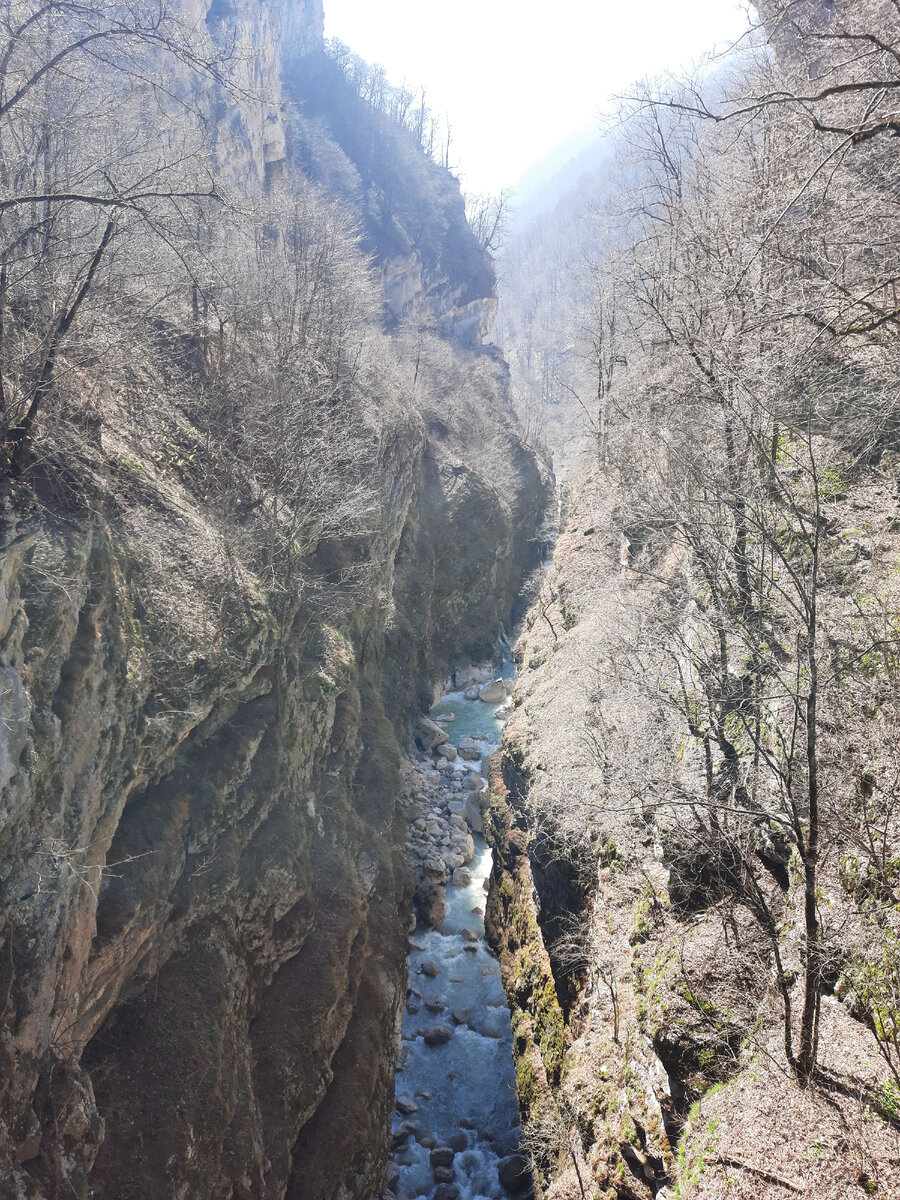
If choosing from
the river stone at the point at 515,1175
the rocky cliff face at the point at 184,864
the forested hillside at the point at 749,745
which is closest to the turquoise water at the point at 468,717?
the rocky cliff face at the point at 184,864

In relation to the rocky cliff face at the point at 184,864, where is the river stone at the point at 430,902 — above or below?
below

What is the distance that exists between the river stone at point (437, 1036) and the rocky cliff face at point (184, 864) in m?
1.83

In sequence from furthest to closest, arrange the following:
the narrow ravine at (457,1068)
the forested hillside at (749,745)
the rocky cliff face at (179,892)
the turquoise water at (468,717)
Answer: the turquoise water at (468,717) < the narrow ravine at (457,1068) < the rocky cliff face at (179,892) < the forested hillside at (749,745)

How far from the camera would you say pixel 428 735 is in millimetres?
29062

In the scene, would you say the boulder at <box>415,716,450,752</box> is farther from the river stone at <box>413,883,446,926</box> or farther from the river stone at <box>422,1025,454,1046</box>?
the river stone at <box>422,1025,454,1046</box>

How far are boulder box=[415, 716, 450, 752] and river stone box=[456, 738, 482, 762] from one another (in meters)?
0.72

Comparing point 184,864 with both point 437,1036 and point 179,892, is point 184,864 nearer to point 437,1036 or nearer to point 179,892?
point 179,892

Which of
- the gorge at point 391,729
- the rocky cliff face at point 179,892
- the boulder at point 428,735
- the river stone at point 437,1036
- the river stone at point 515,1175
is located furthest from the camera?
the boulder at point 428,735

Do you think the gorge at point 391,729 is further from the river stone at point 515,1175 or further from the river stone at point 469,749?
the river stone at point 469,749

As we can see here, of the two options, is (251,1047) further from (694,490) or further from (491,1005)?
(694,490)

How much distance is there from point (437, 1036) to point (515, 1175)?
3.60m

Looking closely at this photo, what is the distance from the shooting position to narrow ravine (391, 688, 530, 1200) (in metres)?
14.1

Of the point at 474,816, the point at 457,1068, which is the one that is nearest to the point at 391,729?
the point at 474,816

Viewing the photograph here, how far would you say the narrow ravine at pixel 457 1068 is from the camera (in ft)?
46.3
